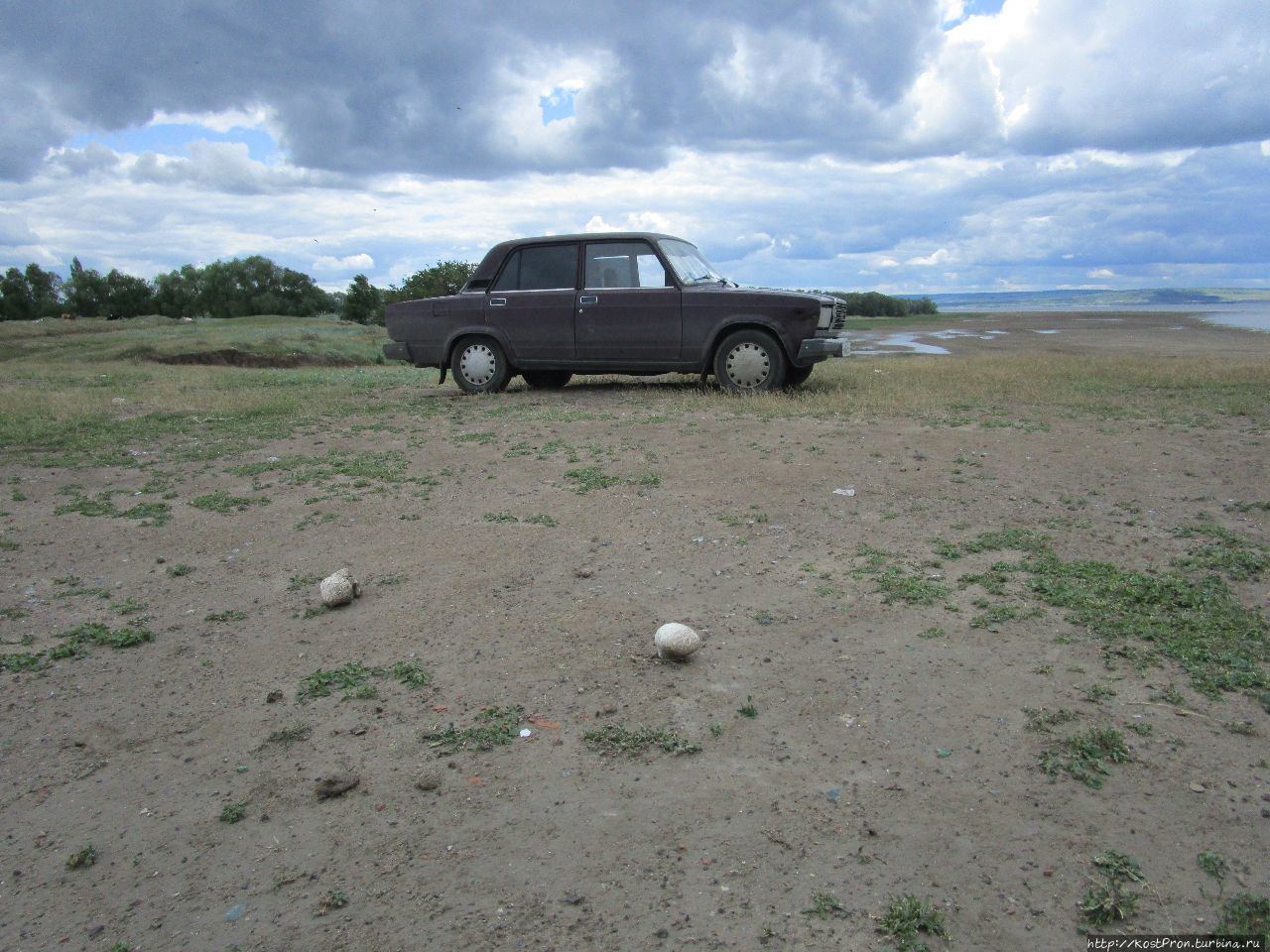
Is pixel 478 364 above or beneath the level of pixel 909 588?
above

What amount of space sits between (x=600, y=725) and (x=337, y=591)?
1.69 metres

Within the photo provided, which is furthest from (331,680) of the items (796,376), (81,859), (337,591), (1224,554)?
(796,376)

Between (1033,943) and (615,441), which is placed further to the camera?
(615,441)

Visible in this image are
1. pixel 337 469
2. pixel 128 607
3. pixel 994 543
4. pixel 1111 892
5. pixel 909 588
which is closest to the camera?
pixel 1111 892

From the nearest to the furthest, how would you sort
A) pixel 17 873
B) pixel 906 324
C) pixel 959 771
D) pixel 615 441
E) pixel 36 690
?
pixel 17 873 < pixel 959 771 < pixel 36 690 < pixel 615 441 < pixel 906 324

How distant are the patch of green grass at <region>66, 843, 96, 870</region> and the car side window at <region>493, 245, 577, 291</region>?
7965 mm

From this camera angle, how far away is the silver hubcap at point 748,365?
952 centimetres

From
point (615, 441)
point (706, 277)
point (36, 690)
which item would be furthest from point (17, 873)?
point (706, 277)

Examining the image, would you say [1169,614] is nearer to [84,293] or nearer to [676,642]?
[676,642]

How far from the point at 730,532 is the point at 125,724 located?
301 cm

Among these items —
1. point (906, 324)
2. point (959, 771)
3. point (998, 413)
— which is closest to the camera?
point (959, 771)

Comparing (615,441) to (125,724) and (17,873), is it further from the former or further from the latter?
(17,873)

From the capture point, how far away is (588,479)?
6301mm

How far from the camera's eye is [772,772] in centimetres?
286
